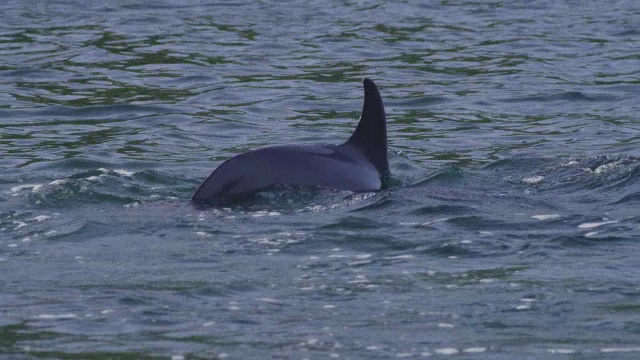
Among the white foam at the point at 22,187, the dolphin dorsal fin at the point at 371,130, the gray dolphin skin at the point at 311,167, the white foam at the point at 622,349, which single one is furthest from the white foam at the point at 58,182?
the white foam at the point at 622,349

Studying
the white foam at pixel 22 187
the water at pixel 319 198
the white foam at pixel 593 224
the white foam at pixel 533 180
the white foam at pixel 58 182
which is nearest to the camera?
the water at pixel 319 198

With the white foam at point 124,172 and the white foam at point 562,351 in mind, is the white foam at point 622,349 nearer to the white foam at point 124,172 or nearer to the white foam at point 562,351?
the white foam at point 562,351

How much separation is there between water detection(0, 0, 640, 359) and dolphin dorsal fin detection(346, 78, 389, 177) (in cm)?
42

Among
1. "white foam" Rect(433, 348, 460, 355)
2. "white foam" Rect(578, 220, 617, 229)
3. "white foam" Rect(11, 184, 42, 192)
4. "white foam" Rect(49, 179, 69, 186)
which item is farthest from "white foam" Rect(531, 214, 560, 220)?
"white foam" Rect(11, 184, 42, 192)

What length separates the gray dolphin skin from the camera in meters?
9.68

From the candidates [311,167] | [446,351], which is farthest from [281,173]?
[446,351]

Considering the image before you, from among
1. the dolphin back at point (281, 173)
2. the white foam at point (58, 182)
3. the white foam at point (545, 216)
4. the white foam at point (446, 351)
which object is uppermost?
the white foam at point (446, 351)

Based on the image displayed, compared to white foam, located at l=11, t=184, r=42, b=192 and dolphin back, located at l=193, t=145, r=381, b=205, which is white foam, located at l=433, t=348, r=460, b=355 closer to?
dolphin back, located at l=193, t=145, r=381, b=205

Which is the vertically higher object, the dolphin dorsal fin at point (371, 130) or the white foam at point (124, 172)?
the dolphin dorsal fin at point (371, 130)

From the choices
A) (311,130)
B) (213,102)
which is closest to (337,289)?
(311,130)

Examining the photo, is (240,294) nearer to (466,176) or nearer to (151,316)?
(151,316)

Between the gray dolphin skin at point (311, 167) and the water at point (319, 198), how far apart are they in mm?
136

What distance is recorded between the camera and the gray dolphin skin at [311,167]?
31.8 feet

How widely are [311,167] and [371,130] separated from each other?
30.8 inches
